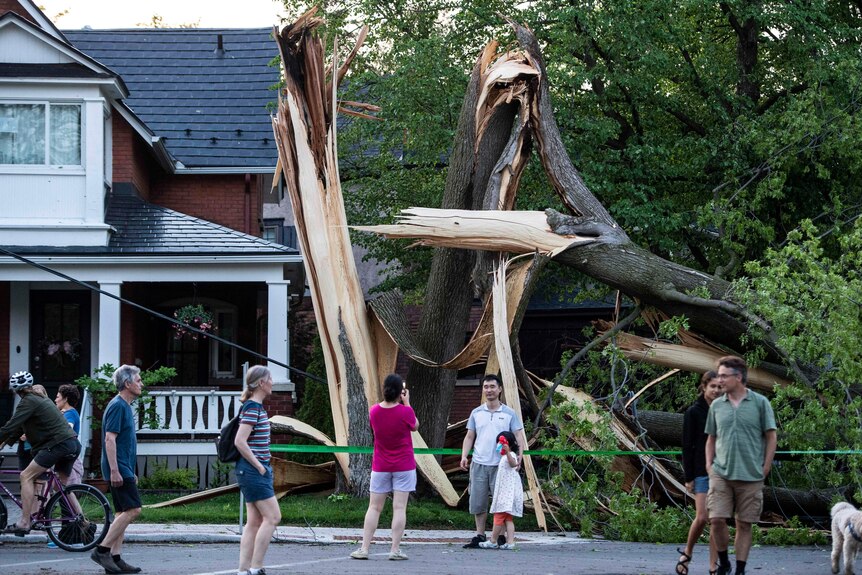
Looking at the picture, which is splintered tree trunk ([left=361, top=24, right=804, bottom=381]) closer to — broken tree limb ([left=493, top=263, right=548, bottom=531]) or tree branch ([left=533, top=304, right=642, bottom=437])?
tree branch ([left=533, top=304, right=642, bottom=437])

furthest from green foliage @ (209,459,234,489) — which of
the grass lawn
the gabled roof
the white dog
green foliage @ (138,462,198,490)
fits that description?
the white dog

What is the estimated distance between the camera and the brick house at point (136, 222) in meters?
18.3

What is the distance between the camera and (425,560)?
33.4 feet

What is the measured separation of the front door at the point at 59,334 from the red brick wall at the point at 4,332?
1.30 ft

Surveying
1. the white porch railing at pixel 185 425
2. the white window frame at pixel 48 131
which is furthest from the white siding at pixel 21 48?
the white porch railing at pixel 185 425

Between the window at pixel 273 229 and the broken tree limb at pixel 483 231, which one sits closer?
the broken tree limb at pixel 483 231

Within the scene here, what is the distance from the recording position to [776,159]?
16625 mm

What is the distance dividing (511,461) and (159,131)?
1406 cm

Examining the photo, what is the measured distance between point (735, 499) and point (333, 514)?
6.21m

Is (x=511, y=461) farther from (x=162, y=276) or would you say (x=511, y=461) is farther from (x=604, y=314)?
(x=604, y=314)

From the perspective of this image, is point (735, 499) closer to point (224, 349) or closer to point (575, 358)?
point (575, 358)

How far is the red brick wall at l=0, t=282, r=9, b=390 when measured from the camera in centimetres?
1977

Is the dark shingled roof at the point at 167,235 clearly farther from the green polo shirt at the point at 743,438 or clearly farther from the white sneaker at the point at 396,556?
the green polo shirt at the point at 743,438

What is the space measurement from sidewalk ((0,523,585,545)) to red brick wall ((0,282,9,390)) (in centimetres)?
801
